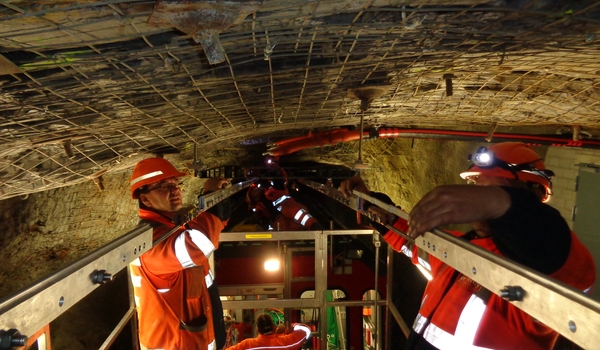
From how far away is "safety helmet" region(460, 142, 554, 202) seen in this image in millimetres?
2014

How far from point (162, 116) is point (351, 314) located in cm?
479

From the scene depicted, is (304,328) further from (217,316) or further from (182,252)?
(182,252)

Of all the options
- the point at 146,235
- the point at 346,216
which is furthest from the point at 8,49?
the point at 346,216

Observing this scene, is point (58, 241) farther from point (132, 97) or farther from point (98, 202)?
point (132, 97)

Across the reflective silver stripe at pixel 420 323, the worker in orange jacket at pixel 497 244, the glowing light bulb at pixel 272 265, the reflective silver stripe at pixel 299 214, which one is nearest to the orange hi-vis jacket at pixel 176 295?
the worker in orange jacket at pixel 497 244

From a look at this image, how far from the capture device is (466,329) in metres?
2.00

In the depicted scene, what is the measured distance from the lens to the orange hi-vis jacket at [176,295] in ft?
9.79

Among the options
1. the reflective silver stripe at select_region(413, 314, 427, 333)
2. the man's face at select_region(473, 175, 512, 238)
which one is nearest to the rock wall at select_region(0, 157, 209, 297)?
the reflective silver stripe at select_region(413, 314, 427, 333)

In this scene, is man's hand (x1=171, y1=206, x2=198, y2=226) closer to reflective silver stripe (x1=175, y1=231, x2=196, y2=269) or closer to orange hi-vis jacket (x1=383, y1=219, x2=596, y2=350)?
reflective silver stripe (x1=175, y1=231, x2=196, y2=269)

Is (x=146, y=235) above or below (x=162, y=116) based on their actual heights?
below

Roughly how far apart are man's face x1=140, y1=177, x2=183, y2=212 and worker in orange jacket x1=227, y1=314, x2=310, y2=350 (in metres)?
2.14

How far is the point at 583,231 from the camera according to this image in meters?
4.97

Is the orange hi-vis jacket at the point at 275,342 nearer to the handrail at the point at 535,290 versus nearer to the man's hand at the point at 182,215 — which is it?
the man's hand at the point at 182,215

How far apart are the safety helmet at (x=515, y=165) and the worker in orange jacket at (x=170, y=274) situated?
199 cm
